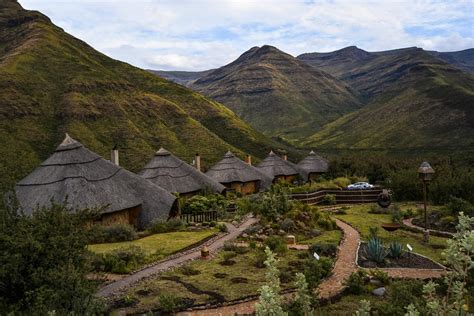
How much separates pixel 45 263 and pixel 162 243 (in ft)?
34.8

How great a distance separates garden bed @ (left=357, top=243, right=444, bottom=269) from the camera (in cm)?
1413

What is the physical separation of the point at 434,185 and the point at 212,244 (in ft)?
59.4

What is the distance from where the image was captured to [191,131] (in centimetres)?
7206

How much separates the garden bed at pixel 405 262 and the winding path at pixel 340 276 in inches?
14.1

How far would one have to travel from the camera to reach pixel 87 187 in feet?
75.6

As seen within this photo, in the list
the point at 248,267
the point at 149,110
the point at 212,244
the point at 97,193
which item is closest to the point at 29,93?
the point at 149,110

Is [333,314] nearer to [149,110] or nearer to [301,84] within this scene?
[149,110]

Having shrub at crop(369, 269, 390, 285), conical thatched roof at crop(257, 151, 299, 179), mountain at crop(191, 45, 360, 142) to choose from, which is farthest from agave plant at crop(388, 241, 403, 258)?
mountain at crop(191, 45, 360, 142)

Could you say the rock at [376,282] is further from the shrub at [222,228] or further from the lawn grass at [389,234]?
the shrub at [222,228]

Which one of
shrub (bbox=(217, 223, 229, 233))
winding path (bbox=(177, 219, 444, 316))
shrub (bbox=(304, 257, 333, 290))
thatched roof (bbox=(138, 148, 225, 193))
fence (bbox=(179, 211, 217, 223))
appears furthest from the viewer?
thatched roof (bbox=(138, 148, 225, 193))

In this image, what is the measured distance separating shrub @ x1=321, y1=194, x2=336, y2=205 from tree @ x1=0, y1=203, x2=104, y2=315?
84.3ft

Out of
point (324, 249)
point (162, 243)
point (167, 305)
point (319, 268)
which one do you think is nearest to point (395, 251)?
point (324, 249)

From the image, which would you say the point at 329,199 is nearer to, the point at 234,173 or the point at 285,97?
the point at 234,173

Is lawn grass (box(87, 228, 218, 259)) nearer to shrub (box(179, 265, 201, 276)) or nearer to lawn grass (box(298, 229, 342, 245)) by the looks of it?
shrub (box(179, 265, 201, 276))
